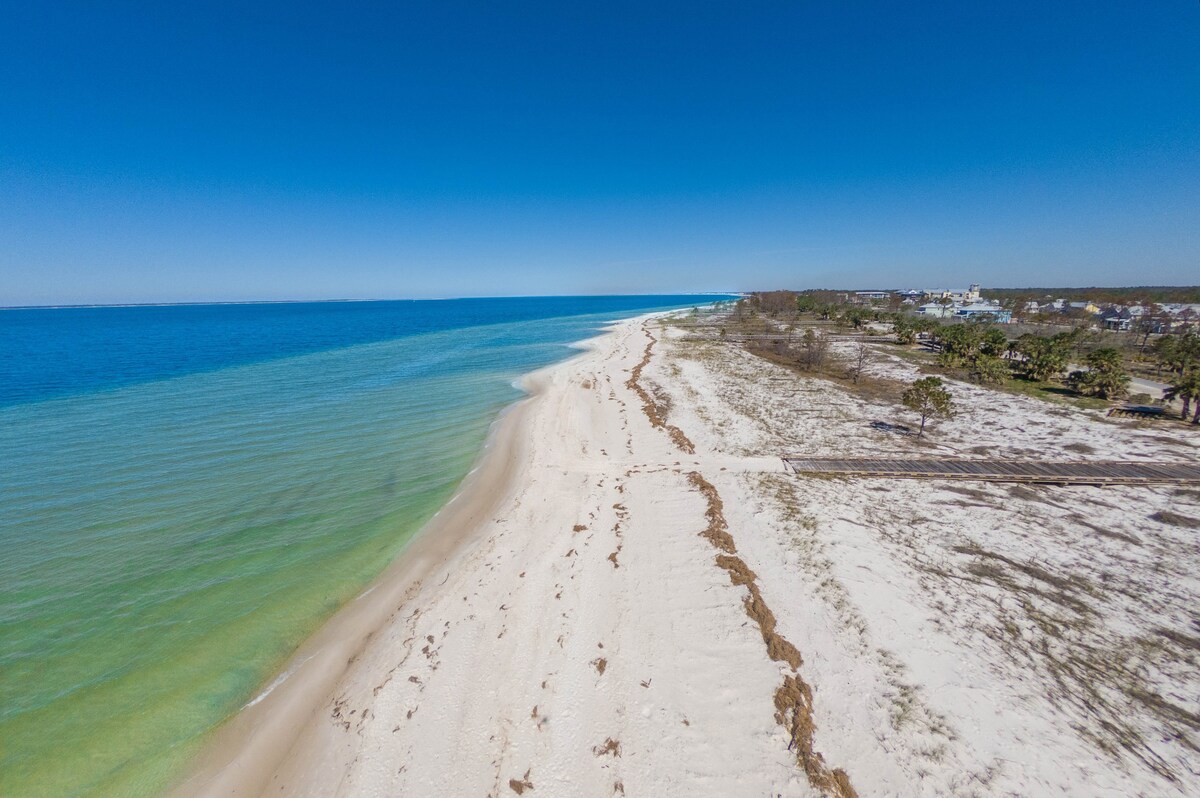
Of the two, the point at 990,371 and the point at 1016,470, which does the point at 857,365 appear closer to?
the point at 990,371

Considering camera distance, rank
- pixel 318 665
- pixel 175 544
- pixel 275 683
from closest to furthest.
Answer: pixel 275 683 → pixel 318 665 → pixel 175 544

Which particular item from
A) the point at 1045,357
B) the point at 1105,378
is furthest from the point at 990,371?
the point at 1105,378

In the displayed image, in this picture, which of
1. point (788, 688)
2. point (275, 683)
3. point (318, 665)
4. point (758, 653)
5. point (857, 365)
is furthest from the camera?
point (857, 365)

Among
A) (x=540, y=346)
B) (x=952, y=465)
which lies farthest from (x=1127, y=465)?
(x=540, y=346)

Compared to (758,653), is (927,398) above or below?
above

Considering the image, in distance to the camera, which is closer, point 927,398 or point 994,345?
point 927,398

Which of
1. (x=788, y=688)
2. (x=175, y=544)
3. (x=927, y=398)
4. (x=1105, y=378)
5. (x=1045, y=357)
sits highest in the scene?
(x=1045, y=357)
